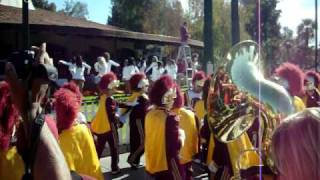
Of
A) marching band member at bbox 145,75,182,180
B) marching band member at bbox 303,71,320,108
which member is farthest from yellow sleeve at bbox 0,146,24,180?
marching band member at bbox 303,71,320,108

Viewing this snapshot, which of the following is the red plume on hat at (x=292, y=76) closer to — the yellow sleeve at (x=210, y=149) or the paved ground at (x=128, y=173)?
the yellow sleeve at (x=210, y=149)

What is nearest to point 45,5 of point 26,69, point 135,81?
point 135,81

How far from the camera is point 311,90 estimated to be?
7383mm

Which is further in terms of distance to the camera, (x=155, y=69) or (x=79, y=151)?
(x=155, y=69)

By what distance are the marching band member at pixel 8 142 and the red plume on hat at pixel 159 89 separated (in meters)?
2.49

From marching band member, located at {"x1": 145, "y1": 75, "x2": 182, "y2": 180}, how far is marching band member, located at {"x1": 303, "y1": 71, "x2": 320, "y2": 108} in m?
2.54

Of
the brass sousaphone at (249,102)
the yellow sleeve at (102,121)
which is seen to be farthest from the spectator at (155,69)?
the brass sousaphone at (249,102)

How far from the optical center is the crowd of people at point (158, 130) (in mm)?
1661

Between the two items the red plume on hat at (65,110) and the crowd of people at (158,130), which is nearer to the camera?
the crowd of people at (158,130)

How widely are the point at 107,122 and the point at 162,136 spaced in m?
2.60

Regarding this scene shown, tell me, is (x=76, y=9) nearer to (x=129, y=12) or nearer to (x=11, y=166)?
(x=129, y=12)

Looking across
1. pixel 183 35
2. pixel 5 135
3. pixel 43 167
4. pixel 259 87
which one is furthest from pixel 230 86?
pixel 183 35

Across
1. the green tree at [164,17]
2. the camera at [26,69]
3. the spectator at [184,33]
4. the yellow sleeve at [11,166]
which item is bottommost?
the yellow sleeve at [11,166]

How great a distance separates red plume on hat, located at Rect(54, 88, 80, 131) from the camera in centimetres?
393
